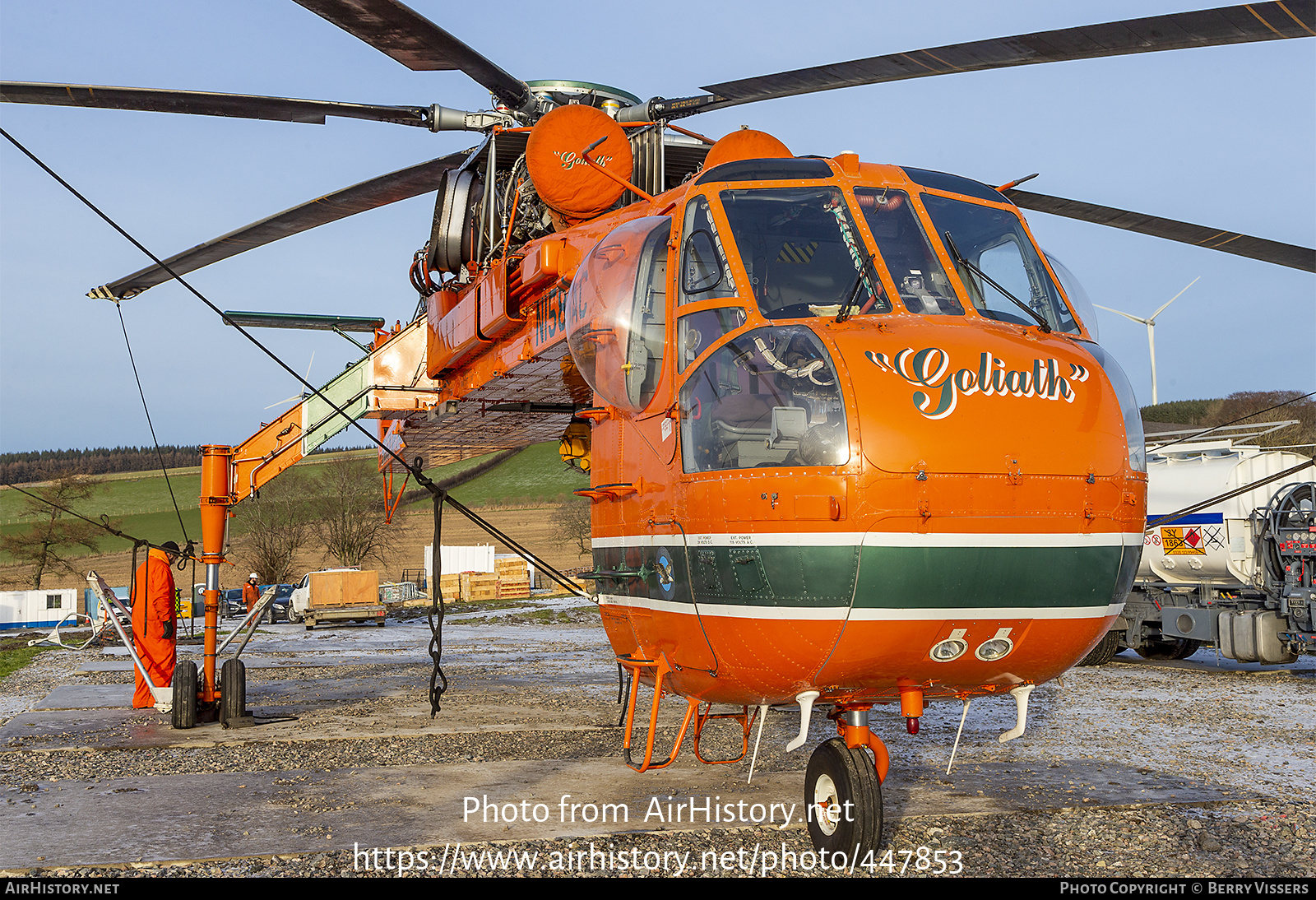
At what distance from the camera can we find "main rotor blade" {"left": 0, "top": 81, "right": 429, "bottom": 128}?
675 cm

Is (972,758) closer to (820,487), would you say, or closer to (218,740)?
(820,487)

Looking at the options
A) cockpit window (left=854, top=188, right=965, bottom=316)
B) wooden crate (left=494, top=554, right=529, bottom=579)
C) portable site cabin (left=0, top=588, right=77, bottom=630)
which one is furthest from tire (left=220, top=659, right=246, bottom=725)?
wooden crate (left=494, top=554, right=529, bottom=579)

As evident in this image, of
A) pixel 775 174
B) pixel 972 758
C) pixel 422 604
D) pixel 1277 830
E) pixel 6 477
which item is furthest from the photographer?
pixel 6 477

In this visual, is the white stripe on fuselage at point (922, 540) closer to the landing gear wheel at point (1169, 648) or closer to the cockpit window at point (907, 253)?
the cockpit window at point (907, 253)

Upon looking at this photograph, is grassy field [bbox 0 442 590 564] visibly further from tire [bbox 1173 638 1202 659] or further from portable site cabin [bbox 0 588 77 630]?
tire [bbox 1173 638 1202 659]

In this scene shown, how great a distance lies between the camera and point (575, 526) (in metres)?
56.4

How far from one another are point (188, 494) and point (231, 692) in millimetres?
69979

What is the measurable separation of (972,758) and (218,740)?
714cm

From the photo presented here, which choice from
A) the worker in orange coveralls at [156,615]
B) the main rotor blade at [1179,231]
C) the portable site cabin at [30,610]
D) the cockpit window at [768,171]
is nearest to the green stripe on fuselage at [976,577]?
the cockpit window at [768,171]

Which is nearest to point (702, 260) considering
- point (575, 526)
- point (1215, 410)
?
point (575, 526)

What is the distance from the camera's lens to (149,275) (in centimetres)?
1048

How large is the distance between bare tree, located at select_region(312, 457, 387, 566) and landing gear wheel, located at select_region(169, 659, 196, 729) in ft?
130

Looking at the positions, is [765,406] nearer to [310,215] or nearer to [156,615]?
[310,215]

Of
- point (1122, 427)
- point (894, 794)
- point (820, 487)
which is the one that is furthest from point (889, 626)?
point (894, 794)
